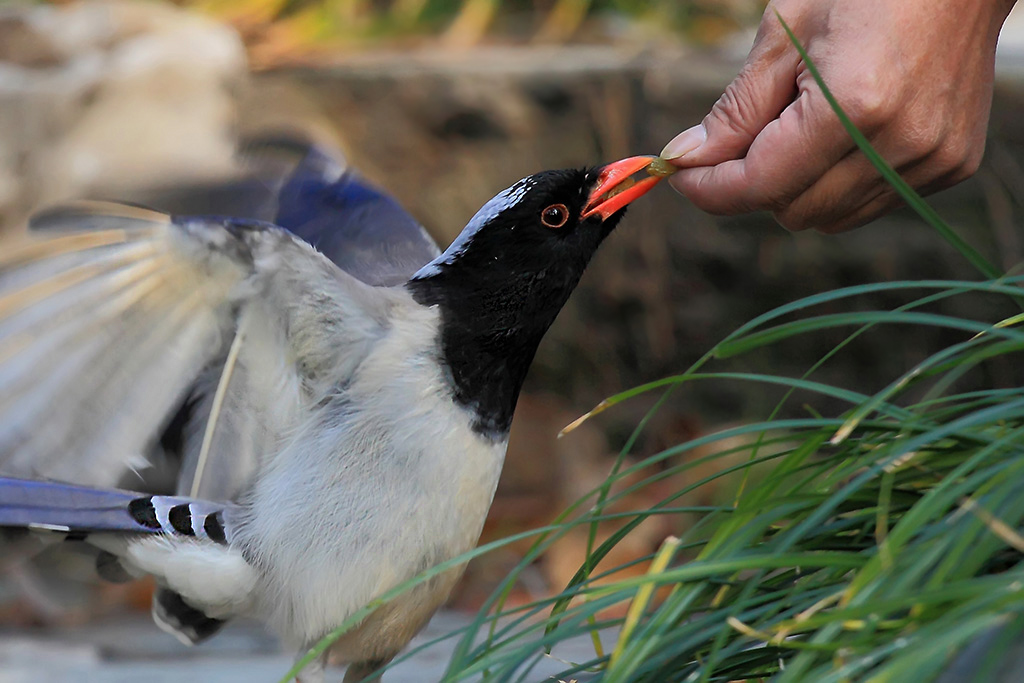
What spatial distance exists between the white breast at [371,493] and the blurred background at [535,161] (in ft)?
6.04

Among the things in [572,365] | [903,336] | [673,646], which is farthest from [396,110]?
[673,646]

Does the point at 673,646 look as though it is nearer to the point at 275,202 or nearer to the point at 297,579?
the point at 297,579

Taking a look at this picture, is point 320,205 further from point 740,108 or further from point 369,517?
point 740,108

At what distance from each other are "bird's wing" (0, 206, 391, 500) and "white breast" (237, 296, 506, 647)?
0.08 metres

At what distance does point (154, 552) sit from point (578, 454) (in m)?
2.33

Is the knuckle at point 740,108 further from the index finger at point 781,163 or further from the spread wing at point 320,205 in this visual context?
the spread wing at point 320,205

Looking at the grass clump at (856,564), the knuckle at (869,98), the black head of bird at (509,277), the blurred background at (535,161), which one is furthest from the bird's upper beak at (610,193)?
the blurred background at (535,161)

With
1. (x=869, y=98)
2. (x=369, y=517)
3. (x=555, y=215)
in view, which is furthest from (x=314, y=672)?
(x=869, y=98)

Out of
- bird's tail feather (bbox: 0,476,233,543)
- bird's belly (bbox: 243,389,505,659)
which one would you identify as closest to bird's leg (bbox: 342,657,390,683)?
bird's belly (bbox: 243,389,505,659)

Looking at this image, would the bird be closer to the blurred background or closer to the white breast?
the white breast

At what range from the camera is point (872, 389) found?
403 centimetres

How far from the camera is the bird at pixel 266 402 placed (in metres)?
1.92

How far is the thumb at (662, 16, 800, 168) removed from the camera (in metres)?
1.79

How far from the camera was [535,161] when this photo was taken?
3977mm
